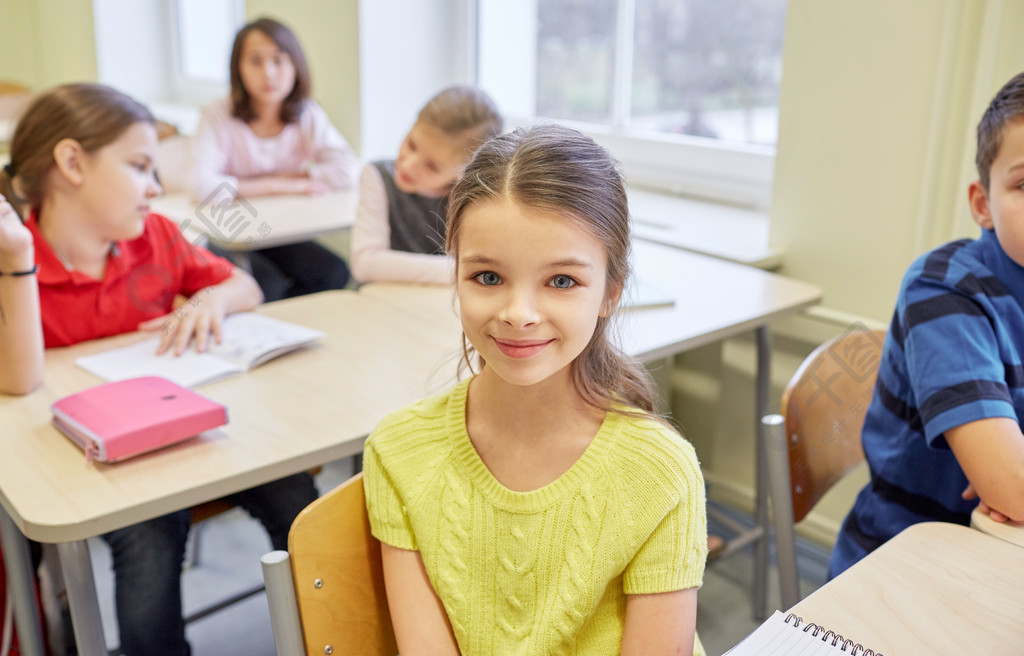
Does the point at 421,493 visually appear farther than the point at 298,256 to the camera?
No

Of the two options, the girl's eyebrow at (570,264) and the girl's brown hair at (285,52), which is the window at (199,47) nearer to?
the girl's brown hair at (285,52)

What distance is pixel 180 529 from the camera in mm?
1420

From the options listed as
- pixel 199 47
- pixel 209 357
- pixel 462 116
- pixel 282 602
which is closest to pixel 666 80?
pixel 462 116

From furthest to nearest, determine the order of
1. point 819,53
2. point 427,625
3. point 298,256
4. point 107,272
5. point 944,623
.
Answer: point 298,256 < point 819,53 < point 107,272 < point 427,625 < point 944,623

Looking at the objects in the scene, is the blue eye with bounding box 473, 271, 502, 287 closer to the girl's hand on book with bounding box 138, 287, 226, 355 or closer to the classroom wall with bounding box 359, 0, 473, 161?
the girl's hand on book with bounding box 138, 287, 226, 355

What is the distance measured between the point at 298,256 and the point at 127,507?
1855mm

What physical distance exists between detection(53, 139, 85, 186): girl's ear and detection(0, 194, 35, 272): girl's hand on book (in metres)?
0.26

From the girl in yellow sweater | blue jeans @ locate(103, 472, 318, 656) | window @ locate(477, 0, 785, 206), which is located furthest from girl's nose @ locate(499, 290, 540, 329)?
window @ locate(477, 0, 785, 206)

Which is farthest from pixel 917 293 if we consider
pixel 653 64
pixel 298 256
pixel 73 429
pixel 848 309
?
pixel 298 256

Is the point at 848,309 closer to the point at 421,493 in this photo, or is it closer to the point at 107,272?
the point at 421,493

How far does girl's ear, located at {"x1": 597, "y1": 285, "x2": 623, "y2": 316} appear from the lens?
940 millimetres

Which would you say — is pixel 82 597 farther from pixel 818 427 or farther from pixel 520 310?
pixel 818 427

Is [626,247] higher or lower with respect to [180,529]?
higher

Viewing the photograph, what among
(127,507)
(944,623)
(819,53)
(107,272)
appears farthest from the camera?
(819,53)
